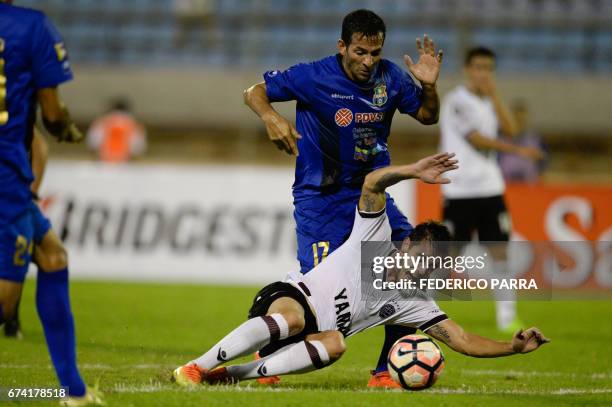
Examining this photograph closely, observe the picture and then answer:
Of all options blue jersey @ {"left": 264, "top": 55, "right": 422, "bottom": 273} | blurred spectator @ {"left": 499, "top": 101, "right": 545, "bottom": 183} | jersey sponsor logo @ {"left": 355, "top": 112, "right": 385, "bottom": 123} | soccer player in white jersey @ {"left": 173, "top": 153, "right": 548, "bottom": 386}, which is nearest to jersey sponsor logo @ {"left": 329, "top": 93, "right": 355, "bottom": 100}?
blue jersey @ {"left": 264, "top": 55, "right": 422, "bottom": 273}

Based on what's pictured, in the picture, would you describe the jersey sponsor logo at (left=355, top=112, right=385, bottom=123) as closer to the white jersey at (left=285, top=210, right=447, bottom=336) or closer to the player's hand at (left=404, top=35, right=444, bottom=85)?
the player's hand at (left=404, top=35, right=444, bottom=85)

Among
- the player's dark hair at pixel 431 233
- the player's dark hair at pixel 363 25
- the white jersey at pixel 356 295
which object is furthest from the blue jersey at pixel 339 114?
the player's dark hair at pixel 431 233

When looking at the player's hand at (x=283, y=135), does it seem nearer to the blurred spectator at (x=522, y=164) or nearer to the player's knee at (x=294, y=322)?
the player's knee at (x=294, y=322)

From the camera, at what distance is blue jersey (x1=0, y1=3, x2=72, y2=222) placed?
4969mm

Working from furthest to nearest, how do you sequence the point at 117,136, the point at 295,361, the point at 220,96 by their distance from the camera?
the point at 220,96
the point at 117,136
the point at 295,361

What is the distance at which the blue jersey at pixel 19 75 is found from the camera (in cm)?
497

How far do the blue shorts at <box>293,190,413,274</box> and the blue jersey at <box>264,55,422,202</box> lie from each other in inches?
3.4

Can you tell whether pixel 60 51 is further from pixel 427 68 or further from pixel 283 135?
pixel 427 68

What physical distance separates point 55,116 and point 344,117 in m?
2.36

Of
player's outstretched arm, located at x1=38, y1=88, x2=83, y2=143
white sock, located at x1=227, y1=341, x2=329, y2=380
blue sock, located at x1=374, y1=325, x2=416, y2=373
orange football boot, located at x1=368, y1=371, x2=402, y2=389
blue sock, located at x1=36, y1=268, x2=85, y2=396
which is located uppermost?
player's outstretched arm, located at x1=38, y1=88, x2=83, y2=143

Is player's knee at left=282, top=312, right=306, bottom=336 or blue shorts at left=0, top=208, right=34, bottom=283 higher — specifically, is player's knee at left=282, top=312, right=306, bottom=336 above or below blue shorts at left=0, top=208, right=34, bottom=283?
below

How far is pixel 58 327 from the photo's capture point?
17.4 feet

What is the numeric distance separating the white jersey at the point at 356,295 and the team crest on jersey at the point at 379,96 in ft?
2.87

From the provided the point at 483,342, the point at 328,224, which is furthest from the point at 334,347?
the point at 328,224
